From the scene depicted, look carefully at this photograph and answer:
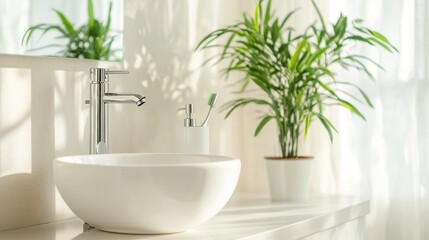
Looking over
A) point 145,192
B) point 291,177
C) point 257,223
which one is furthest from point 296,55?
point 145,192

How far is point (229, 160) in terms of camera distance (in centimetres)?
160

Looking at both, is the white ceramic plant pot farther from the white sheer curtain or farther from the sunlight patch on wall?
the sunlight patch on wall

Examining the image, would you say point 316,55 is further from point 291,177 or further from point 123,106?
point 123,106

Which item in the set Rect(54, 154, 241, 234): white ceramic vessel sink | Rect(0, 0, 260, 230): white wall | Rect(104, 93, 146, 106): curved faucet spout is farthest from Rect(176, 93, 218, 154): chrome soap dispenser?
Rect(54, 154, 241, 234): white ceramic vessel sink

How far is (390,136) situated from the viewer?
7.77 feet

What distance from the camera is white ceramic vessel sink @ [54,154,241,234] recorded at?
144 cm

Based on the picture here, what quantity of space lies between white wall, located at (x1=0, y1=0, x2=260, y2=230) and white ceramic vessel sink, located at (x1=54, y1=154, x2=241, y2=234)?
0.20 m

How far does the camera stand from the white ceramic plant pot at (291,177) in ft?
7.13

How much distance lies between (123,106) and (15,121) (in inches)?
15.7

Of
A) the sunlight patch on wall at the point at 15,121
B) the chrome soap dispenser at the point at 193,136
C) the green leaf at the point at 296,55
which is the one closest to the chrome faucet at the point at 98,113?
the sunlight patch on wall at the point at 15,121

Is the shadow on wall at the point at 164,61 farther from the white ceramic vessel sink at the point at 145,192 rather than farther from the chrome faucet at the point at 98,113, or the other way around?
the white ceramic vessel sink at the point at 145,192

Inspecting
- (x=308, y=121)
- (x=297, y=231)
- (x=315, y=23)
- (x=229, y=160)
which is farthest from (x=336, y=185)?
(x=229, y=160)

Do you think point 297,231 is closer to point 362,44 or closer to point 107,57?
point 107,57

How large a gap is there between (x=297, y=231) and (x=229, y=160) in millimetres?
300
